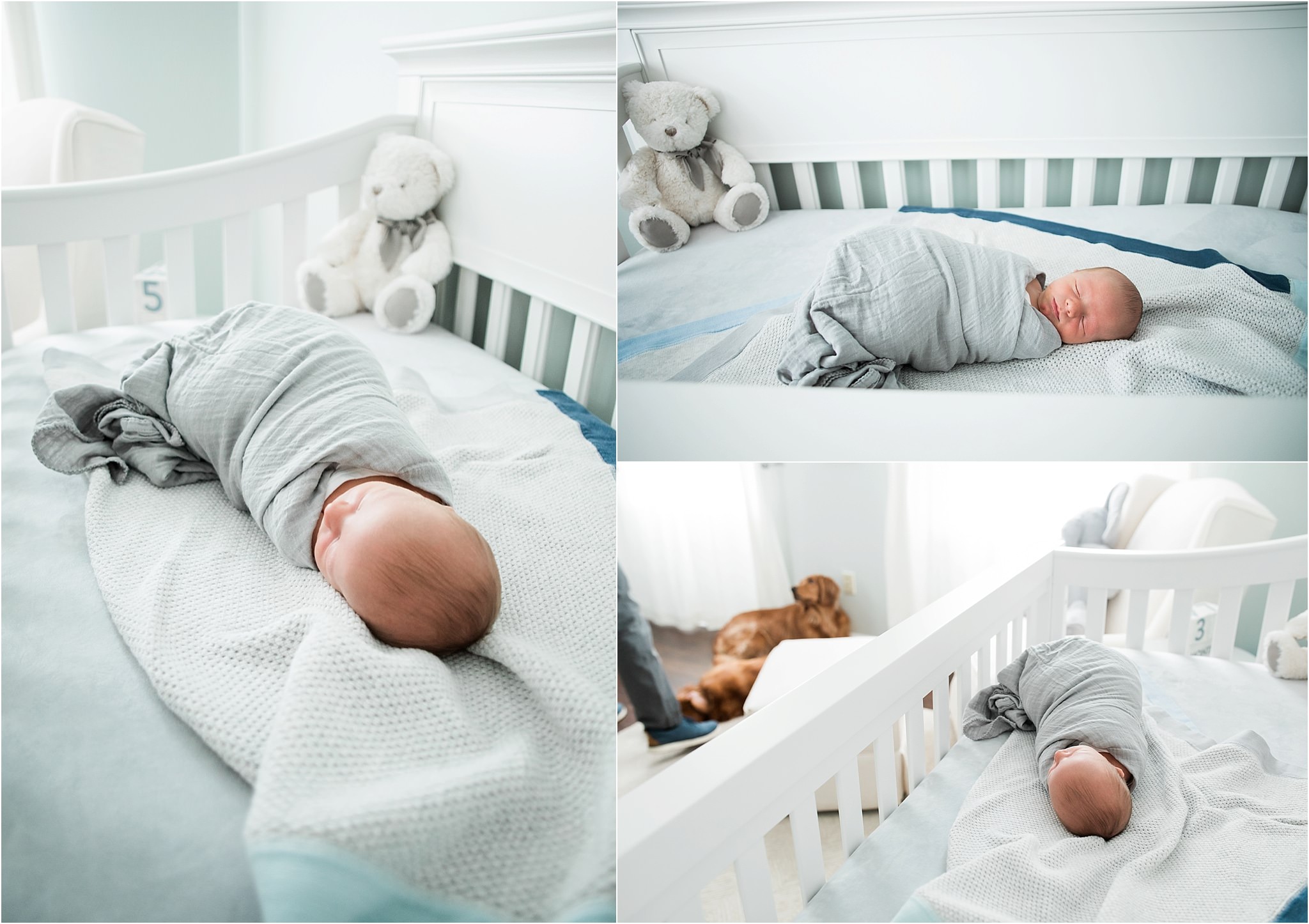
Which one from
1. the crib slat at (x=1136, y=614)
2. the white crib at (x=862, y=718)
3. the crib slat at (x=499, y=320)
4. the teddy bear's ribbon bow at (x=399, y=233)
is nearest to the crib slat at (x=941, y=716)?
the white crib at (x=862, y=718)

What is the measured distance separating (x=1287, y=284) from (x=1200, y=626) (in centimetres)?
40

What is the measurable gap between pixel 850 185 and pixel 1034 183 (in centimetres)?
15

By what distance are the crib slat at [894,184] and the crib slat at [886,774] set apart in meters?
0.48

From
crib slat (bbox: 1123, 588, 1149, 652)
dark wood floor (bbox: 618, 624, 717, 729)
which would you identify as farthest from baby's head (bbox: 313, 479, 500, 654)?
dark wood floor (bbox: 618, 624, 717, 729)

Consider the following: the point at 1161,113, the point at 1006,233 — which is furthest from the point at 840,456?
the point at 1161,113

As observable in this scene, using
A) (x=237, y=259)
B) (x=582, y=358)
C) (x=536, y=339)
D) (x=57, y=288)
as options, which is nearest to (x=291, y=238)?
(x=237, y=259)

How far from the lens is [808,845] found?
2.01ft

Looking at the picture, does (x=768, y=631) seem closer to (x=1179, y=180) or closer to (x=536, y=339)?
(x=536, y=339)

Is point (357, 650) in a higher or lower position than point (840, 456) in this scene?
lower

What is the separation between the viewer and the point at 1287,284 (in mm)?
612

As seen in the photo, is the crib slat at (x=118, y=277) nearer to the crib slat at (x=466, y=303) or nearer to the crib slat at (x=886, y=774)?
the crib slat at (x=466, y=303)

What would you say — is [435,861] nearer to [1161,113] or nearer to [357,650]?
[357,650]

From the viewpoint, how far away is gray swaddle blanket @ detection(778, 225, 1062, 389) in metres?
0.62

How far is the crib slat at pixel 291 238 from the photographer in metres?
1.40
